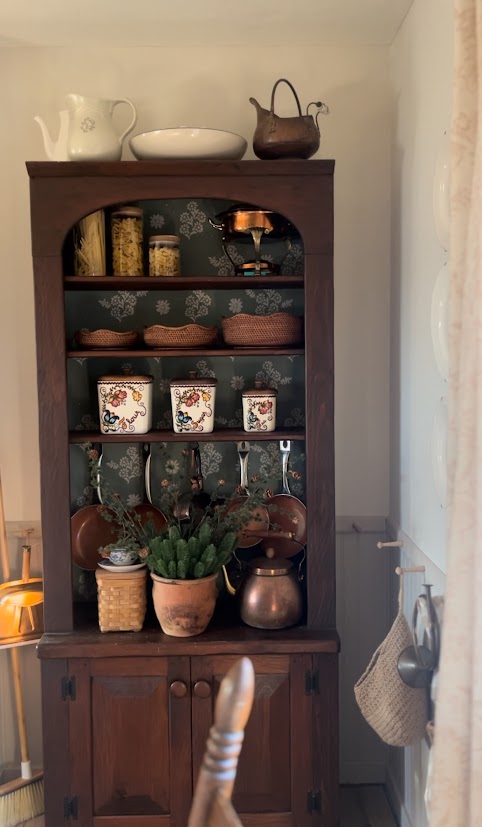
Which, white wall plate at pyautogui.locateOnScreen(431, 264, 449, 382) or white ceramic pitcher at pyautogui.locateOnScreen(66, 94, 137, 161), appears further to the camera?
white ceramic pitcher at pyautogui.locateOnScreen(66, 94, 137, 161)

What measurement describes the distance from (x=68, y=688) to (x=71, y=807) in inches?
13.5

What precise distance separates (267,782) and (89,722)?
1.77ft

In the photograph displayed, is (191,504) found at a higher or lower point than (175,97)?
lower

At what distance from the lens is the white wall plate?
66.9 inches

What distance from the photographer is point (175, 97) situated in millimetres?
2506

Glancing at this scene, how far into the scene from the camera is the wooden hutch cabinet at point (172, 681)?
2150 mm

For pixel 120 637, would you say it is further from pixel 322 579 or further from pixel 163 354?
pixel 163 354

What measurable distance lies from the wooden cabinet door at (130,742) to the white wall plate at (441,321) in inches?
43.6

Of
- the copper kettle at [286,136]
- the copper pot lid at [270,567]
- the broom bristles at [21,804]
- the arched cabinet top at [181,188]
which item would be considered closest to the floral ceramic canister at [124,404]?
the arched cabinet top at [181,188]

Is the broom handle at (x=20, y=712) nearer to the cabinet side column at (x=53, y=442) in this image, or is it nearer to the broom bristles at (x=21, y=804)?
the broom bristles at (x=21, y=804)

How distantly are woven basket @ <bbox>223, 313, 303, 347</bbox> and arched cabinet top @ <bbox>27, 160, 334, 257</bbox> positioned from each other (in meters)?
0.22

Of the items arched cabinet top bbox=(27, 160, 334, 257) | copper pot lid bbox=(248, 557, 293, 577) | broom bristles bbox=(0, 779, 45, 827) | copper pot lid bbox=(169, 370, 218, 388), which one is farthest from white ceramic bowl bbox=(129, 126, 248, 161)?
broom bristles bbox=(0, 779, 45, 827)

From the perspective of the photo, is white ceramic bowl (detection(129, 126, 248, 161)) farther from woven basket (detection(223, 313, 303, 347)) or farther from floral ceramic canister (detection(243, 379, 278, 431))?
floral ceramic canister (detection(243, 379, 278, 431))

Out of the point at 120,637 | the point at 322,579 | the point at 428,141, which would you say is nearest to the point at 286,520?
the point at 322,579
